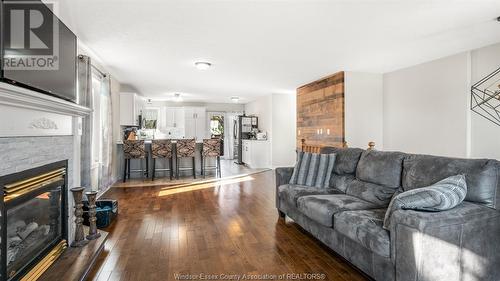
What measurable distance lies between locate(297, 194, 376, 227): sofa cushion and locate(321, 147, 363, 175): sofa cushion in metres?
0.44

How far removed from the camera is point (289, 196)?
10.0 ft

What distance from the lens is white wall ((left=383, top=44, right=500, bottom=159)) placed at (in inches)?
152

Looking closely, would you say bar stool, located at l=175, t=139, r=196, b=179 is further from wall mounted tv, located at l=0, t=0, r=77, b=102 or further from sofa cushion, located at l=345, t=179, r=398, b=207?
sofa cushion, located at l=345, t=179, r=398, b=207

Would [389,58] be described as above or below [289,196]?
above

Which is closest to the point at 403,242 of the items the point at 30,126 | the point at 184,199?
the point at 30,126

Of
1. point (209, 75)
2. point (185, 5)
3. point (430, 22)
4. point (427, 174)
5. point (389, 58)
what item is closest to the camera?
point (427, 174)

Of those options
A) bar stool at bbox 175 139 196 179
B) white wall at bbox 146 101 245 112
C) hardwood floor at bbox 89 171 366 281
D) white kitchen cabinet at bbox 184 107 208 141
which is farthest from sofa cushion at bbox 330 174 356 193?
white wall at bbox 146 101 245 112

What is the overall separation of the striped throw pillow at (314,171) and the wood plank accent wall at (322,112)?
2215 mm

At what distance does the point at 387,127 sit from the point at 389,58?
1685 millimetres

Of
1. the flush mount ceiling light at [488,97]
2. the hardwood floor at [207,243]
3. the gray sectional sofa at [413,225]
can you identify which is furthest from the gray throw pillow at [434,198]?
the flush mount ceiling light at [488,97]

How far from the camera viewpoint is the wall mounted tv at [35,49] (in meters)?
1.55

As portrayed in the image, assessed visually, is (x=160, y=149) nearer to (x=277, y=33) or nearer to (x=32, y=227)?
(x=277, y=33)

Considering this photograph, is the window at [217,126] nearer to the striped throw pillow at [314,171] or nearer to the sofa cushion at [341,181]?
the striped throw pillow at [314,171]

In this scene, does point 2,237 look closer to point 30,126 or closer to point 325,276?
point 30,126
